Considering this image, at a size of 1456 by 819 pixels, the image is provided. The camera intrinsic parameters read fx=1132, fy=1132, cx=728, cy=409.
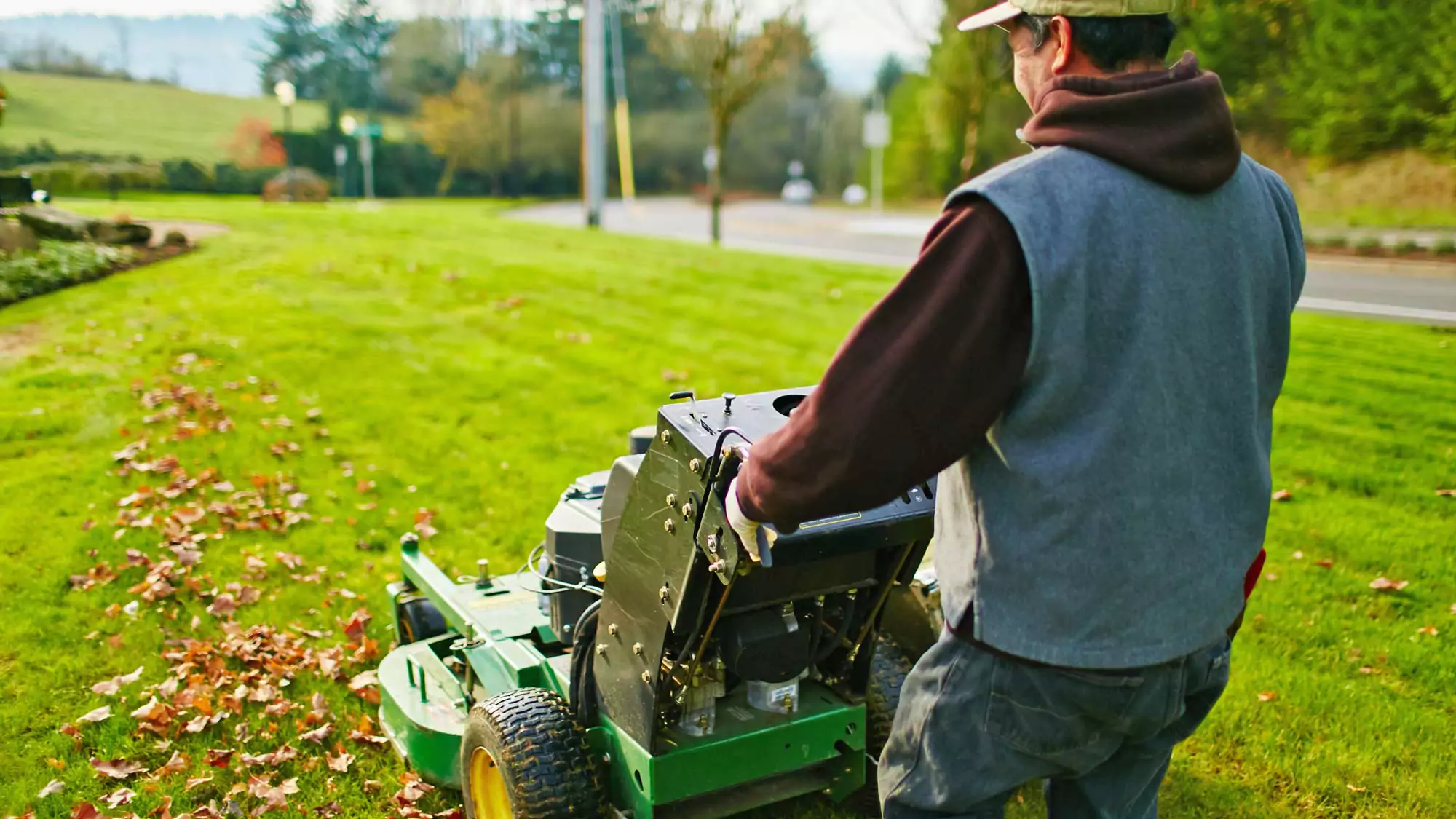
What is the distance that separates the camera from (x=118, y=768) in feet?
11.8

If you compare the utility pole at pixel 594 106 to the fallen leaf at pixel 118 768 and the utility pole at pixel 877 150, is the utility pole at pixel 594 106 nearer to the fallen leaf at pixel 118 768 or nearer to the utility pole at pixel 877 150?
the fallen leaf at pixel 118 768

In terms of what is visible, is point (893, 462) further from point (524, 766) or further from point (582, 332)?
point (582, 332)

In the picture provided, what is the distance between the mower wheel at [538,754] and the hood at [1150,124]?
190 cm

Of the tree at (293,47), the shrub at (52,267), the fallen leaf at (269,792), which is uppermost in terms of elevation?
the tree at (293,47)

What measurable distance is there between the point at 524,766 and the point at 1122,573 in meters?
1.68

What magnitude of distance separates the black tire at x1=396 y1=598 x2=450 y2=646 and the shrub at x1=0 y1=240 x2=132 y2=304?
24.2 feet

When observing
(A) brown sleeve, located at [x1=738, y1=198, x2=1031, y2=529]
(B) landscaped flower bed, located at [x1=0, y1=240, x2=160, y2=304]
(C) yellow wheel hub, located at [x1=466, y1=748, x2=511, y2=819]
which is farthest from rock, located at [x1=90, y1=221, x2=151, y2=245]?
(A) brown sleeve, located at [x1=738, y1=198, x2=1031, y2=529]

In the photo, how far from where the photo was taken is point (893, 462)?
1.68 m

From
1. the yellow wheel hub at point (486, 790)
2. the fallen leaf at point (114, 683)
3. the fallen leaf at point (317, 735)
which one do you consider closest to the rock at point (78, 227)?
the fallen leaf at point (114, 683)

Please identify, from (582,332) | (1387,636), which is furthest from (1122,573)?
(582,332)

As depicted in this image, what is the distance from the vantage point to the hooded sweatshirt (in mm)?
1592

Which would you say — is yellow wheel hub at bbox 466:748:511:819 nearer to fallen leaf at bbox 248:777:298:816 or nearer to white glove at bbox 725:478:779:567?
fallen leaf at bbox 248:777:298:816

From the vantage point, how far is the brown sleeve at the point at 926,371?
5.21ft

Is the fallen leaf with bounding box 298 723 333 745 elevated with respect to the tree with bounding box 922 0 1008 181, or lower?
lower
